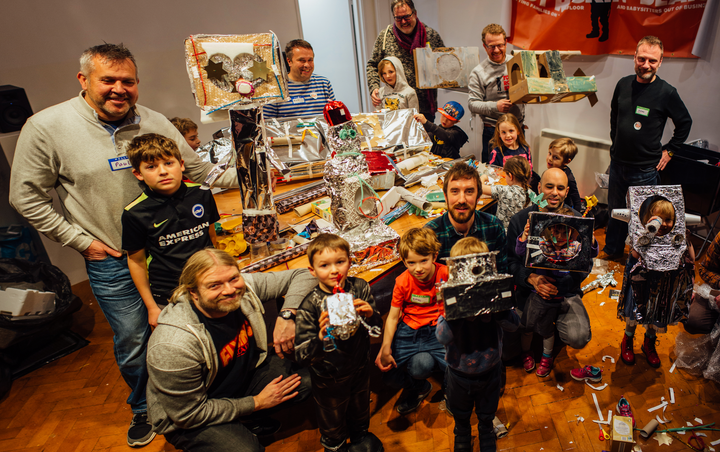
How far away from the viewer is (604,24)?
4.40 meters

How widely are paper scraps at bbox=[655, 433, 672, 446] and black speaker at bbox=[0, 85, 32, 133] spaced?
525 cm

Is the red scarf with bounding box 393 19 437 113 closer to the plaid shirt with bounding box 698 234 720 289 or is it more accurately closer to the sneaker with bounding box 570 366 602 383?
the plaid shirt with bounding box 698 234 720 289

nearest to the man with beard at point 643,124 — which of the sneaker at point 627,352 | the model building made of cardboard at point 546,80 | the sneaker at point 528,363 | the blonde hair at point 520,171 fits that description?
the model building made of cardboard at point 546,80

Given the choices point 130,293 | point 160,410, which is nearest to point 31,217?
point 130,293

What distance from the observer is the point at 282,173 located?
2426mm

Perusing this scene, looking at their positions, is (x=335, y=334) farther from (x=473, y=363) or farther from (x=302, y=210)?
(x=302, y=210)

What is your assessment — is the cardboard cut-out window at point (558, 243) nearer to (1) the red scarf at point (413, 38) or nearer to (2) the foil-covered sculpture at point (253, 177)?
(2) the foil-covered sculpture at point (253, 177)

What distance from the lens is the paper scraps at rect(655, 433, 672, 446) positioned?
2.21 metres

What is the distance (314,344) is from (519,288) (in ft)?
4.87

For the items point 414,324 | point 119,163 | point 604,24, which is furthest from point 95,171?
point 604,24

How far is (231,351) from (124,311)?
0.71 metres

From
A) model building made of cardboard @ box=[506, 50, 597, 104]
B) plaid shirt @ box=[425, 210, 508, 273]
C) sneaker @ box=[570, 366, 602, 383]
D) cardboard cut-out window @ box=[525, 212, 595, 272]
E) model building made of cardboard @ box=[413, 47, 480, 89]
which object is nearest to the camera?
cardboard cut-out window @ box=[525, 212, 595, 272]

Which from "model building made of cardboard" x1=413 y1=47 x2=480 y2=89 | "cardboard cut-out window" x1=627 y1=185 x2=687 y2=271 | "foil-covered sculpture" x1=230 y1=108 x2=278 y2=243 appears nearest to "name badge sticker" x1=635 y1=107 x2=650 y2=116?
"cardboard cut-out window" x1=627 y1=185 x2=687 y2=271

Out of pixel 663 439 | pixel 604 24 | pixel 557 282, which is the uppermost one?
pixel 604 24
